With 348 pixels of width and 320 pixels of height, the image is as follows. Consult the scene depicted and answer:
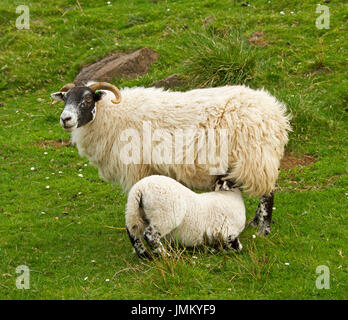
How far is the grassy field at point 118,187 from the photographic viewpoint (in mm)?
5926

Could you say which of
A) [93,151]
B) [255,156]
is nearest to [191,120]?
[255,156]

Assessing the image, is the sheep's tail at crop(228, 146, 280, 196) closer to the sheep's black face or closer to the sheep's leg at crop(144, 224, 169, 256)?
the sheep's leg at crop(144, 224, 169, 256)

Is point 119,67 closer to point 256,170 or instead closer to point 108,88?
point 108,88

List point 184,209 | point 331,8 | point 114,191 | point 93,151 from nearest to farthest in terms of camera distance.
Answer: point 184,209 < point 93,151 < point 114,191 < point 331,8

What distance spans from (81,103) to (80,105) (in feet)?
0.10

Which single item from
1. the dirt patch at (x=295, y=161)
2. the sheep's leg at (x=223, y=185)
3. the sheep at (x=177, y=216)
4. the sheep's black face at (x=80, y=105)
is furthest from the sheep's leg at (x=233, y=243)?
the dirt patch at (x=295, y=161)

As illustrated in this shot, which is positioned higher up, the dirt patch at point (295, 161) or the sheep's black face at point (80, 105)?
the sheep's black face at point (80, 105)

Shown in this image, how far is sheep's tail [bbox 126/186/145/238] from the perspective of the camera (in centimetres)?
634

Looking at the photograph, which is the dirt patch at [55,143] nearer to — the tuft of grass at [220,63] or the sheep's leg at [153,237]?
the tuft of grass at [220,63]

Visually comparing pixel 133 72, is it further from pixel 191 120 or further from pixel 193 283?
pixel 193 283

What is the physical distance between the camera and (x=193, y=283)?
573cm

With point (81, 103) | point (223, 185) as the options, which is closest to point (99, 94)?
point (81, 103)

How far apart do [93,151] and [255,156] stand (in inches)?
84.0

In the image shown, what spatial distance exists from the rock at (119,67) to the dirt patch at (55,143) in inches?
68.7
